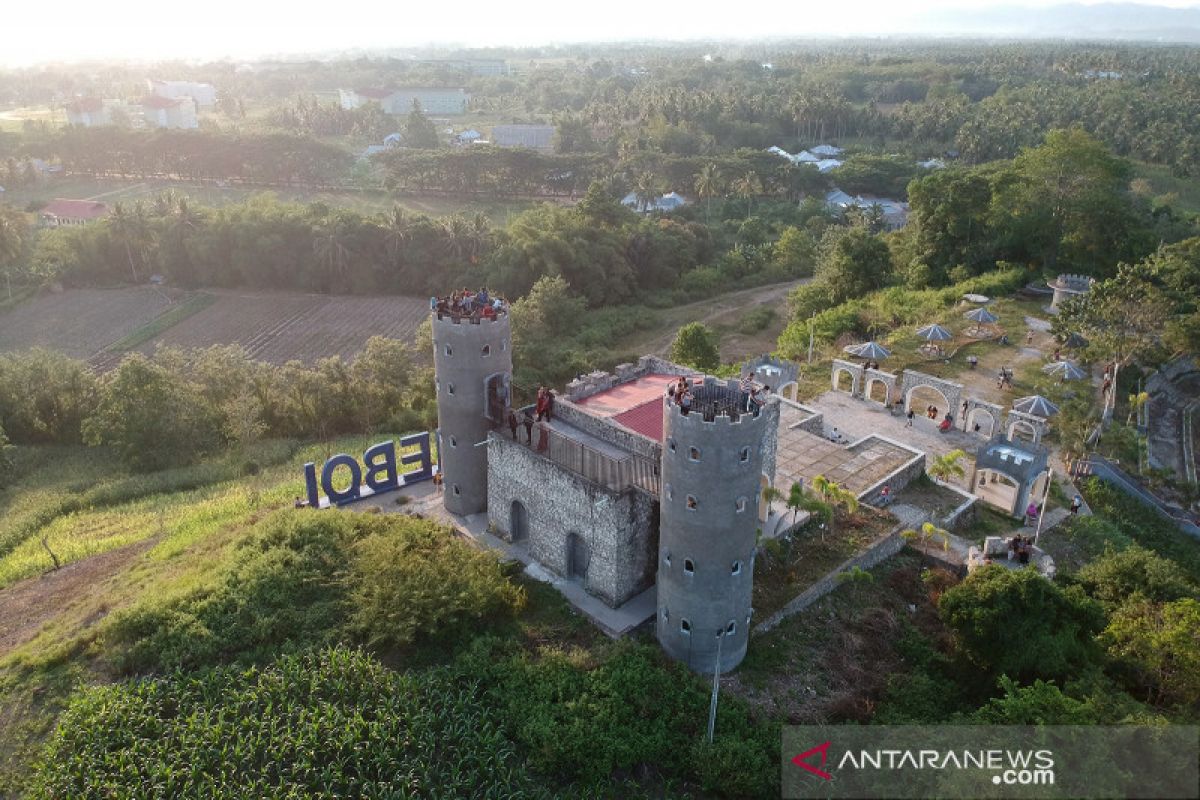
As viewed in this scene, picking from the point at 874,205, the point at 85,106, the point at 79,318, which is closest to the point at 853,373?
the point at 874,205

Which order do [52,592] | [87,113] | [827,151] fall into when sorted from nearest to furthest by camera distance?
[52,592] → [827,151] → [87,113]

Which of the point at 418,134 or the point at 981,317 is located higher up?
the point at 418,134

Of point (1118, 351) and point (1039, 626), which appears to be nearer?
point (1039, 626)

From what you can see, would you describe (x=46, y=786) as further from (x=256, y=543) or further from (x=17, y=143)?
(x=17, y=143)

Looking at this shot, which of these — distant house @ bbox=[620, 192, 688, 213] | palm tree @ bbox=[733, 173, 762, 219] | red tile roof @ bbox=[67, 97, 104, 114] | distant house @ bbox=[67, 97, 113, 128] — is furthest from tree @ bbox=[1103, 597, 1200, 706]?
red tile roof @ bbox=[67, 97, 104, 114]

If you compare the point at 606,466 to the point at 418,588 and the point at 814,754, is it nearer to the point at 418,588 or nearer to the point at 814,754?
the point at 418,588

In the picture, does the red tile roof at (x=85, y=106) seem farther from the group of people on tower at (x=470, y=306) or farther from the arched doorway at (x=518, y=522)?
the arched doorway at (x=518, y=522)

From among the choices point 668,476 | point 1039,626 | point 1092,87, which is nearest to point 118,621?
point 668,476

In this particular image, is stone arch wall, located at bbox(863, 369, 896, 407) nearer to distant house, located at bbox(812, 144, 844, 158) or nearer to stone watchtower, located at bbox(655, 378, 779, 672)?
stone watchtower, located at bbox(655, 378, 779, 672)
